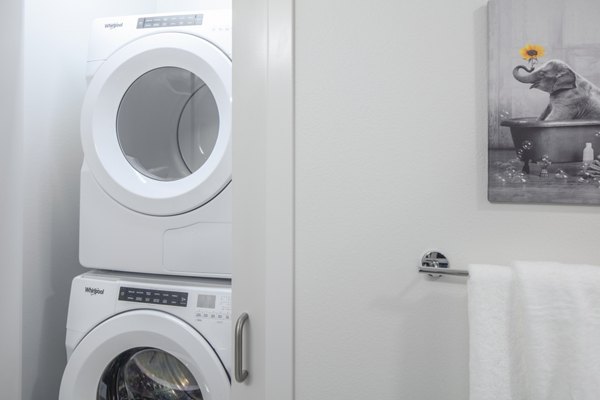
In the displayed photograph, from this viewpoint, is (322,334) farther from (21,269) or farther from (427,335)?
(21,269)

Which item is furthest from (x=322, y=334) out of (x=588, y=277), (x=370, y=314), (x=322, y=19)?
(x=322, y=19)

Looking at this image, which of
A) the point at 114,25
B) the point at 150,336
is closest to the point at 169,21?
the point at 114,25

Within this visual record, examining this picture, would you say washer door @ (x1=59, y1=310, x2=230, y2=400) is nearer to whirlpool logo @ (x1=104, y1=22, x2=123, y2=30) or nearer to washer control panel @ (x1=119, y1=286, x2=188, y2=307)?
washer control panel @ (x1=119, y1=286, x2=188, y2=307)

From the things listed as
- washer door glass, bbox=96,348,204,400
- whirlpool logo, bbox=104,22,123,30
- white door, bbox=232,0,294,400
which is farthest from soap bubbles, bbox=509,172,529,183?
whirlpool logo, bbox=104,22,123,30

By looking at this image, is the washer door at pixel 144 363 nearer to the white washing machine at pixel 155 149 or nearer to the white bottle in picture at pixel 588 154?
the white washing machine at pixel 155 149

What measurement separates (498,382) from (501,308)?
0.35 ft

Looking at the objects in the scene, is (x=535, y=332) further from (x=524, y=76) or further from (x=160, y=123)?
(x=160, y=123)

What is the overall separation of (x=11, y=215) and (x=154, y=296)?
553 millimetres

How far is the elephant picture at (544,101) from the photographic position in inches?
21.8

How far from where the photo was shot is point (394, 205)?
0.65 m

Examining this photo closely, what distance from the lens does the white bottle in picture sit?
555mm

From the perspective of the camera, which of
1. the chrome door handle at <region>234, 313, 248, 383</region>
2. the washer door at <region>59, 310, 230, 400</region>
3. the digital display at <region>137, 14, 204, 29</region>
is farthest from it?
the digital display at <region>137, 14, 204, 29</region>

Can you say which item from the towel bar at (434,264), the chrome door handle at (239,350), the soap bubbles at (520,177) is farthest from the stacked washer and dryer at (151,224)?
the soap bubbles at (520,177)

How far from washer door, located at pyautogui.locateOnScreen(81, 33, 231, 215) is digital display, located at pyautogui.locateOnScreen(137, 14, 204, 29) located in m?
0.06
